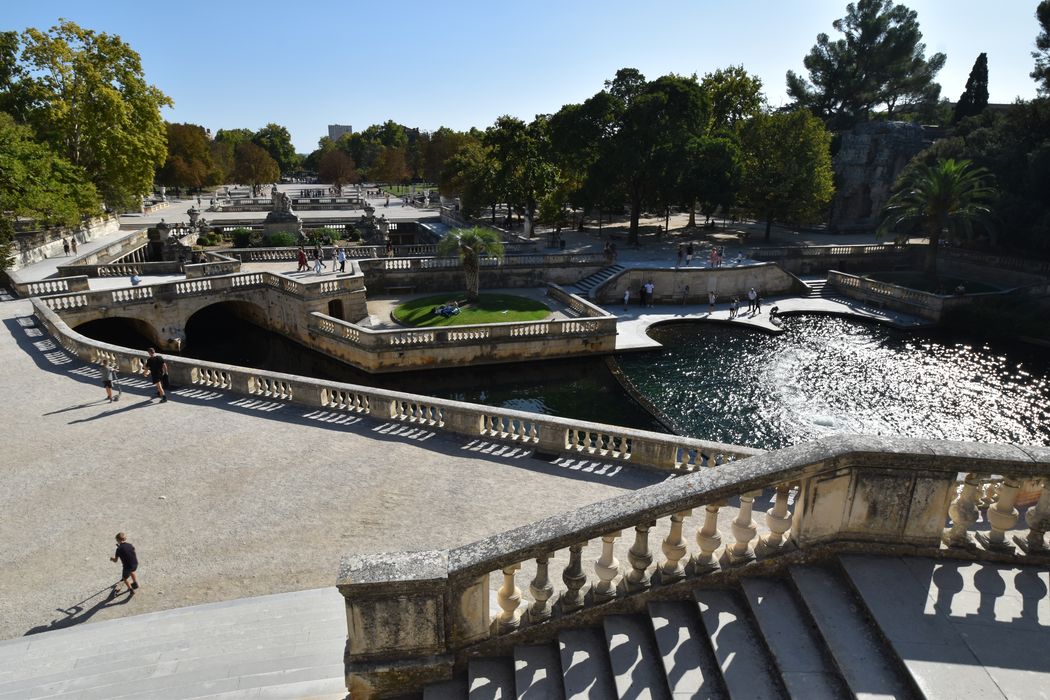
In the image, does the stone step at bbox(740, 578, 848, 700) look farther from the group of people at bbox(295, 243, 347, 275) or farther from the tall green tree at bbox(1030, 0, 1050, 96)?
the tall green tree at bbox(1030, 0, 1050, 96)

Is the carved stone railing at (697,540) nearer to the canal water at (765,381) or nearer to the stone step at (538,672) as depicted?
the stone step at (538,672)

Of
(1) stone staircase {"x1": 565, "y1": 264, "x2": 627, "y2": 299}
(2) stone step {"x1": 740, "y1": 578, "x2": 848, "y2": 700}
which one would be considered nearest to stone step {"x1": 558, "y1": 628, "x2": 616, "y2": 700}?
(2) stone step {"x1": 740, "y1": 578, "x2": 848, "y2": 700}

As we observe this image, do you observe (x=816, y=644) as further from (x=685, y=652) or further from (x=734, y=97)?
(x=734, y=97)

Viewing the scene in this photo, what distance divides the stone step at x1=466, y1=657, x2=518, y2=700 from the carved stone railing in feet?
0.34

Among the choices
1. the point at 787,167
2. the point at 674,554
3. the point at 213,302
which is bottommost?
the point at 213,302

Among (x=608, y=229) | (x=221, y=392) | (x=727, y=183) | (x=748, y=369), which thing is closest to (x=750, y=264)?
(x=727, y=183)

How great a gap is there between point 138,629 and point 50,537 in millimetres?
3789

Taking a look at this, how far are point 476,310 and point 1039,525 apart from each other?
2824 centimetres

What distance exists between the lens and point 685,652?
4914mm

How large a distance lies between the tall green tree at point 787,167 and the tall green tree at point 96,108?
Result: 45396mm

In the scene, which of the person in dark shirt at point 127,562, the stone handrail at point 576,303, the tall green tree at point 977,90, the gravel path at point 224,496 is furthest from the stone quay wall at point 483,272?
the tall green tree at point 977,90

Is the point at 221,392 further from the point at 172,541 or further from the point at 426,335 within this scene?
Answer: the point at 426,335

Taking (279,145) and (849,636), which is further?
(279,145)

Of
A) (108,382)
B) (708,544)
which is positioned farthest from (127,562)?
(108,382)
